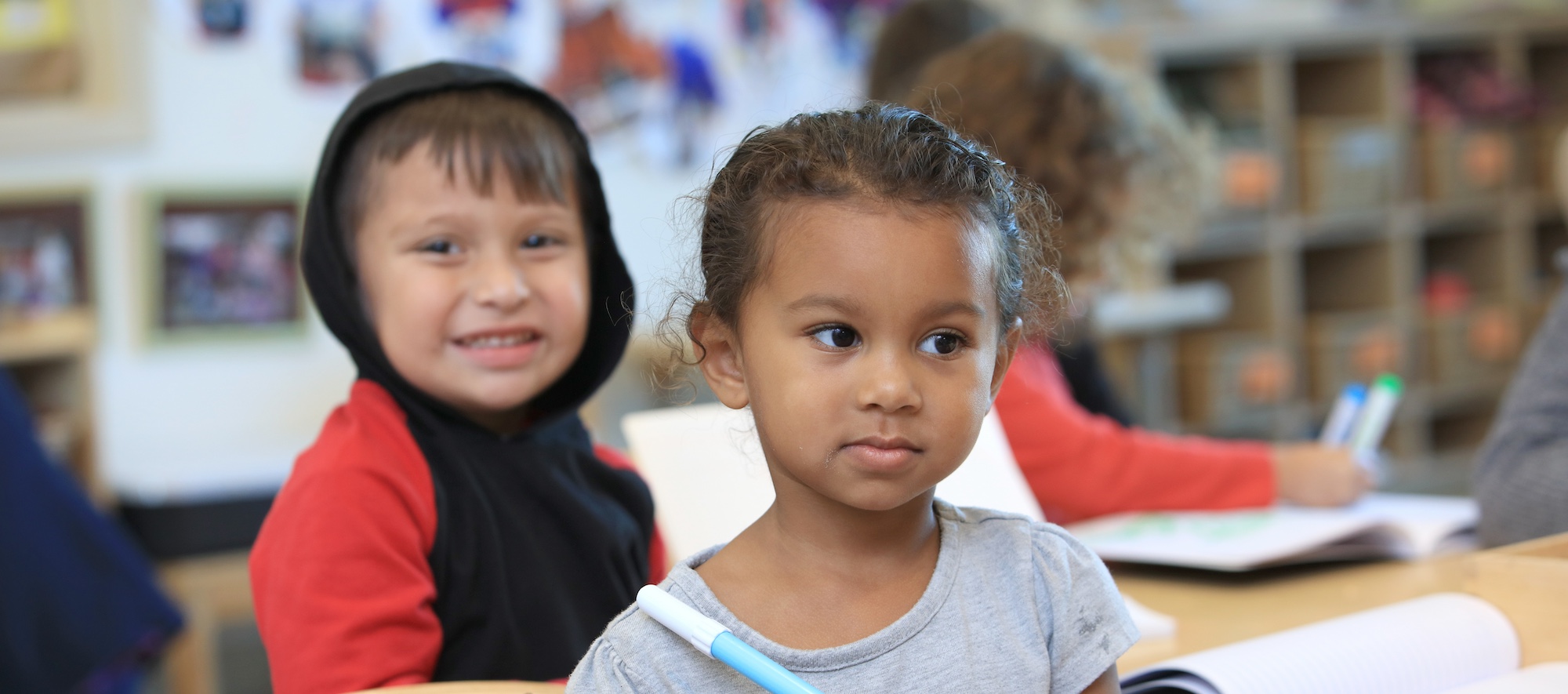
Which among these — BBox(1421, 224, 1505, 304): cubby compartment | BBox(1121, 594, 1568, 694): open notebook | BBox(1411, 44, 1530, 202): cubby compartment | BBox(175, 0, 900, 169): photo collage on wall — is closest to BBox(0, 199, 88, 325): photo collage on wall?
BBox(175, 0, 900, 169): photo collage on wall

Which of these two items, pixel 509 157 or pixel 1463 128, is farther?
pixel 1463 128

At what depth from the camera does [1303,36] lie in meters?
3.15

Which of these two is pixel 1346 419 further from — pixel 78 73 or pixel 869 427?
pixel 78 73

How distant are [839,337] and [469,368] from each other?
14.5 inches

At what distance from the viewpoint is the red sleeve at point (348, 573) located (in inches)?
28.1

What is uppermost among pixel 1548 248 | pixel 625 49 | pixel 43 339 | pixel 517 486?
pixel 625 49

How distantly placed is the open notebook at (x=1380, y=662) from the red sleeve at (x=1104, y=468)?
0.58 metres

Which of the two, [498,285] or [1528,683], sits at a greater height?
[498,285]

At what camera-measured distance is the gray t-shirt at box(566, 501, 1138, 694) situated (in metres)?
0.56

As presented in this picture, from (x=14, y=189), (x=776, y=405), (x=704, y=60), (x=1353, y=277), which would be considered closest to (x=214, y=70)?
(x=14, y=189)

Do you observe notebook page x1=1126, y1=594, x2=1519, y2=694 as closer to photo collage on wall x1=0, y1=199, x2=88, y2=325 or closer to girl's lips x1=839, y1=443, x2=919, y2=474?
girl's lips x1=839, y1=443, x2=919, y2=474

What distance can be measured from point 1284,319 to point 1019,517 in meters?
2.80

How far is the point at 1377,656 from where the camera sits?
2.17 feet

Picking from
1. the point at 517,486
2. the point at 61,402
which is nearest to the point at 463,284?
the point at 517,486
